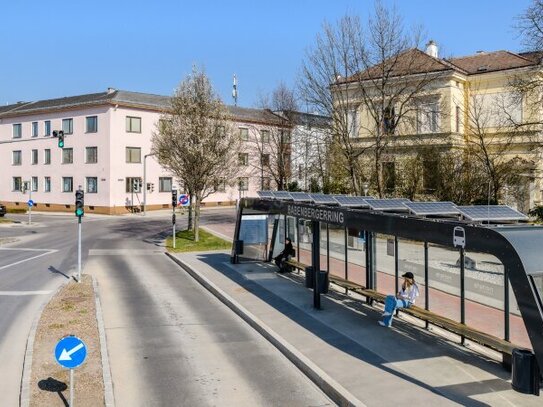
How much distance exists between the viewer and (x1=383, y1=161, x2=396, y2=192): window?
3675cm

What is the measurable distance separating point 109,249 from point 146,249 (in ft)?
6.56

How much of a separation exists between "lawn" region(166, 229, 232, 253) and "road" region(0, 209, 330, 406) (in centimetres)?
262

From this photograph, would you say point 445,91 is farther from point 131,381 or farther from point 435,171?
point 131,381

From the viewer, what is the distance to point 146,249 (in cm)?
3058

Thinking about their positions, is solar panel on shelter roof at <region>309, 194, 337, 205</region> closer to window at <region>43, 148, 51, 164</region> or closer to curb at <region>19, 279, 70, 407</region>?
curb at <region>19, 279, 70, 407</region>

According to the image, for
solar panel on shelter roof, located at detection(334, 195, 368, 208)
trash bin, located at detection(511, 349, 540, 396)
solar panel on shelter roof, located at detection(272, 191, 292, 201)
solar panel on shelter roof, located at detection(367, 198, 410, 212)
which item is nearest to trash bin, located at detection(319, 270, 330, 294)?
solar panel on shelter roof, located at detection(334, 195, 368, 208)

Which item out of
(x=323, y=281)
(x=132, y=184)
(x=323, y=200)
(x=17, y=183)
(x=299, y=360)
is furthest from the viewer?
(x=17, y=183)

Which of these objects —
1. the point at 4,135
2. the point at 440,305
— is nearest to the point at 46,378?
the point at 440,305

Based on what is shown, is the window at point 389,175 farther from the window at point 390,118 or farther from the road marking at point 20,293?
the road marking at point 20,293

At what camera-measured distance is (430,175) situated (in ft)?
114

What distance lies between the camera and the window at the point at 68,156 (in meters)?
58.2

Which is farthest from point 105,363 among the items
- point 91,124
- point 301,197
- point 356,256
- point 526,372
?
point 91,124

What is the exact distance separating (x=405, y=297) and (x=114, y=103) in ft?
153

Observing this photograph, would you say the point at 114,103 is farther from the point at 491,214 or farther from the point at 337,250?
the point at 491,214
